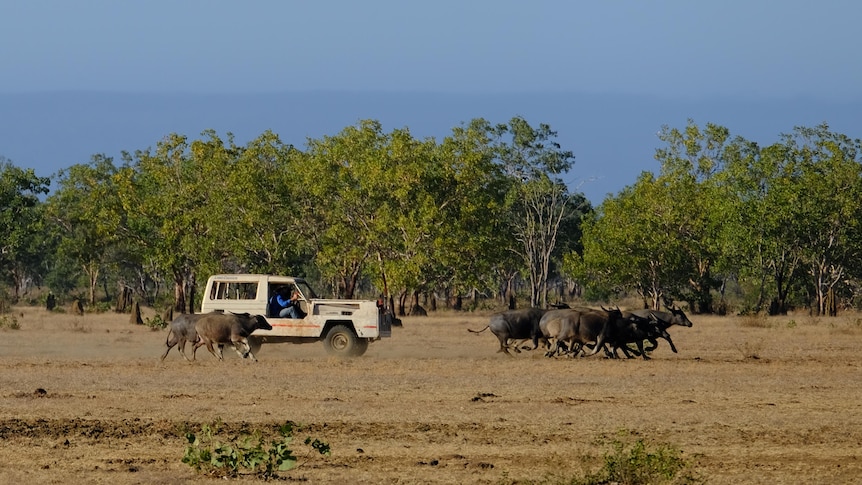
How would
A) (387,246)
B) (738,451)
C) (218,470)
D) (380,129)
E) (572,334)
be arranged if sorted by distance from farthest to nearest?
(380,129) → (387,246) → (572,334) → (738,451) → (218,470)

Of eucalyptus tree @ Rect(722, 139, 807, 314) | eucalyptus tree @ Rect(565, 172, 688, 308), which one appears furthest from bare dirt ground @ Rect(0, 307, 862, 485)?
eucalyptus tree @ Rect(565, 172, 688, 308)

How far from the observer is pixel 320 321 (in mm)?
29000

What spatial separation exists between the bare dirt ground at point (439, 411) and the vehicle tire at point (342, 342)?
0.58 meters

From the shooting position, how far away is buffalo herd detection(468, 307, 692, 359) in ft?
93.8

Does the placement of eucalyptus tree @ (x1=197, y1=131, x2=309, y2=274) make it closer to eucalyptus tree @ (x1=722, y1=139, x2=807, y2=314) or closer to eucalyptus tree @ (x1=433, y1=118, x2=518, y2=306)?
eucalyptus tree @ (x1=433, y1=118, x2=518, y2=306)

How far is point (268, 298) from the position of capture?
1152 inches

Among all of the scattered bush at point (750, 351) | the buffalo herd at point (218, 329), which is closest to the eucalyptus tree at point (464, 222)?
the scattered bush at point (750, 351)

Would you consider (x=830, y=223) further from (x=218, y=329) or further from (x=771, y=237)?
(x=218, y=329)

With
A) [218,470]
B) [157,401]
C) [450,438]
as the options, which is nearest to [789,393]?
[450,438]

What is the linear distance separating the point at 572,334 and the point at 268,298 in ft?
21.1

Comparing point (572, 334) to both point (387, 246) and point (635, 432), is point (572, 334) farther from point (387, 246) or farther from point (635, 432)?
point (387, 246)

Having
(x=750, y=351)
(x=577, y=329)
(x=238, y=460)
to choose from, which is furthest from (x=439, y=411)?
(x=750, y=351)

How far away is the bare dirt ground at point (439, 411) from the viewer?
13.7m

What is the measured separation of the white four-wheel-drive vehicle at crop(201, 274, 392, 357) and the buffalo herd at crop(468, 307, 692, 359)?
2.94m
